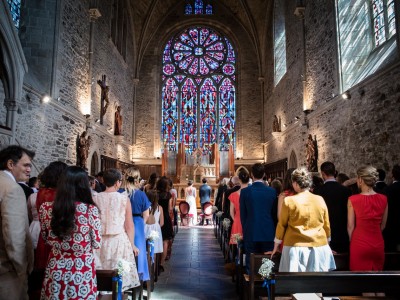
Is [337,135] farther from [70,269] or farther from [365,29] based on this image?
[70,269]

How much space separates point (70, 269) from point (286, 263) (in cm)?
182

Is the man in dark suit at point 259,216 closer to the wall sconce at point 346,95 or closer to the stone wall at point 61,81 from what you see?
the wall sconce at point 346,95

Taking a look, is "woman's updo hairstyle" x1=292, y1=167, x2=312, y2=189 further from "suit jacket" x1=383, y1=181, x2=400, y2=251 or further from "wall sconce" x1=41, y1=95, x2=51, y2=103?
"wall sconce" x1=41, y1=95, x2=51, y2=103

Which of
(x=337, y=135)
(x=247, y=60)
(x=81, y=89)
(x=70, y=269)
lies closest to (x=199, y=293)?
(x=70, y=269)

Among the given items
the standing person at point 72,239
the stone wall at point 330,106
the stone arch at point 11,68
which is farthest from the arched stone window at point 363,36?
the stone arch at point 11,68

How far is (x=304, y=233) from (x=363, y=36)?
7.68 m

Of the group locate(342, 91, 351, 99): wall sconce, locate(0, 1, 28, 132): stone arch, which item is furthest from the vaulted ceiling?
locate(0, 1, 28, 132): stone arch

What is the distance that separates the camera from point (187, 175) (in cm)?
1617

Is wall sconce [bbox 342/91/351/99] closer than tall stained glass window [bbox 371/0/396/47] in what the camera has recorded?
No

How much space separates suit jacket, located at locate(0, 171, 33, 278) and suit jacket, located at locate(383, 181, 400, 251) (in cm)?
372

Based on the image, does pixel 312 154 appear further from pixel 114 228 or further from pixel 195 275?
pixel 114 228

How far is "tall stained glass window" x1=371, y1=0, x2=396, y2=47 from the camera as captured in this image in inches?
303

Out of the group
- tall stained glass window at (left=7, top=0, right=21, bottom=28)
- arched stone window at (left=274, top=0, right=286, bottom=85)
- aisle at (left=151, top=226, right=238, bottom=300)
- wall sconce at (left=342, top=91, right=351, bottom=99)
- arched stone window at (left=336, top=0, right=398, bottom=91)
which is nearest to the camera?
aisle at (left=151, top=226, right=238, bottom=300)

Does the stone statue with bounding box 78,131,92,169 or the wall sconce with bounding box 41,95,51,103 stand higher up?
the wall sconce with bounding box 41,95,51,103
